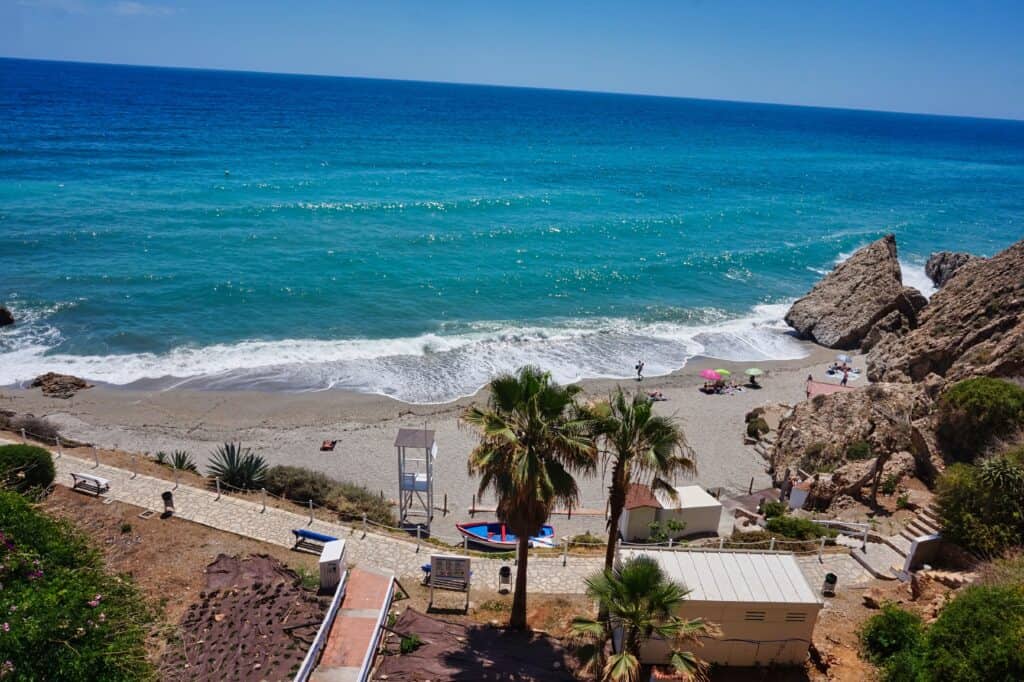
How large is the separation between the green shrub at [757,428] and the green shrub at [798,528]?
1222cm

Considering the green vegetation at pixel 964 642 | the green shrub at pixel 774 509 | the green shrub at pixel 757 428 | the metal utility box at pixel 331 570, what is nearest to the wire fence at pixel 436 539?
the green shrub at pixel 774 509

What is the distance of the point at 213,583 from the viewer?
15148 millimetres

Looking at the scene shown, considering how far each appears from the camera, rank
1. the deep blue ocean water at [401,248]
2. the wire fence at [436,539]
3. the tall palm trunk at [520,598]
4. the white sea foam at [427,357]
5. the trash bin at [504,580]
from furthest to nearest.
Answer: the deep blue ocean water at [401,248] < the white sea foam at [427,357] < the wire fence at [436,539] < the trash bin at [504,580] < the tall palm trunk at [520,598]

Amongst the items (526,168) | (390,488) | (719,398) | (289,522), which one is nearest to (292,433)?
(390,488)

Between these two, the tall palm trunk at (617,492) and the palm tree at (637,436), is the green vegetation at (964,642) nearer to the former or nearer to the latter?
the palm tree at (637,436)

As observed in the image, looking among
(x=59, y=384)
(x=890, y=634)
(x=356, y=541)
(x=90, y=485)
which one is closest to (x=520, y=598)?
(x=356, y=541)

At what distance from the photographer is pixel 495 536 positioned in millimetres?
21953

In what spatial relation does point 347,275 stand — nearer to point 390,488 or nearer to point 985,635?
point 390,488

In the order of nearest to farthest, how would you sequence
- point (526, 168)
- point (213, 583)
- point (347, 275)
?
point (213, 583) → point (347, 275) → point (526, 168)

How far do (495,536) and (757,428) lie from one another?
1585 cm

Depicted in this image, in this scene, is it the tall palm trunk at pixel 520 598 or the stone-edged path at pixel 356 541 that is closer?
the tall palm trunk at pixel 520 598

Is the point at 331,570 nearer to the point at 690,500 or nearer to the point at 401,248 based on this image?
the point at 690,500

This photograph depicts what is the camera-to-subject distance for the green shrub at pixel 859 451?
81.7ft

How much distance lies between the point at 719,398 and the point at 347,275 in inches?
1089
